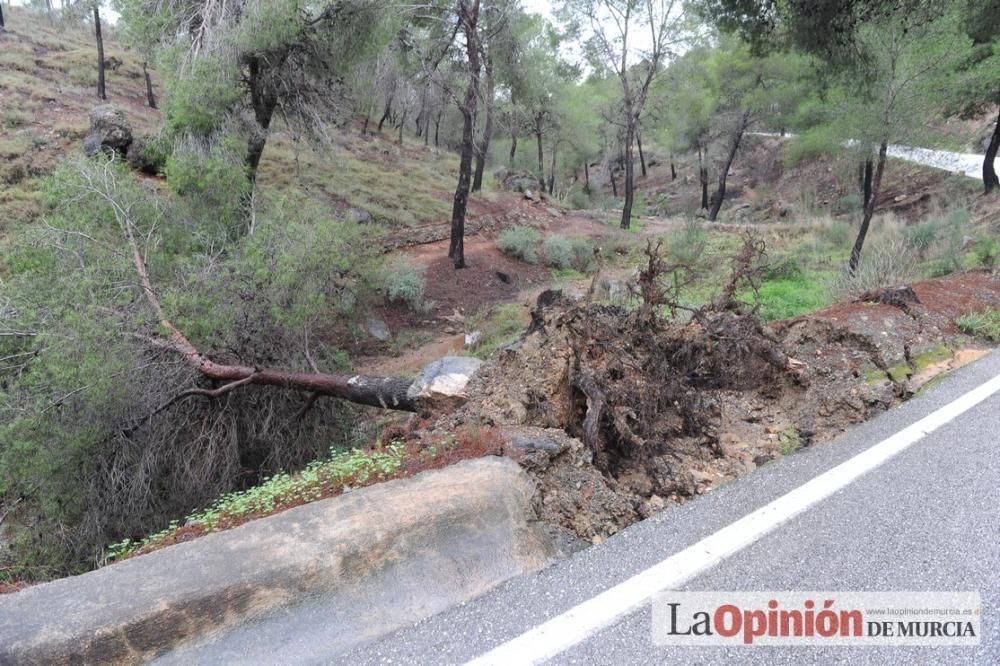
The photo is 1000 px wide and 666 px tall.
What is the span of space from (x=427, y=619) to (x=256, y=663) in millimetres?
704

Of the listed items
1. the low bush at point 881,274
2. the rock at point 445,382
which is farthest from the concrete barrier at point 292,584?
the low bush at point 881,274

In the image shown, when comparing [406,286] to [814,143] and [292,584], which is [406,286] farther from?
[814,143]

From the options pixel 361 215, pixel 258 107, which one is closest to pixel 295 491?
pixel 258 107

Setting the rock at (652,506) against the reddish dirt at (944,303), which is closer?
the rock at (652,506)

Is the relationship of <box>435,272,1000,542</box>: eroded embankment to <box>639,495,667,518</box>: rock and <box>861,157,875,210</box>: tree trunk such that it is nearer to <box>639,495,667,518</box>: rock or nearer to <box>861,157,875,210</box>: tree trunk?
<box>639,495,667,518</box>: rock

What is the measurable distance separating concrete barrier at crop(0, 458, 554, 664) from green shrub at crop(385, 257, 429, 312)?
33.5 ft

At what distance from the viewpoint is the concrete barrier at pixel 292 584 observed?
234 centimetres

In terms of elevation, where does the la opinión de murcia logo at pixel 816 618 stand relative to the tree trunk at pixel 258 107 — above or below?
below

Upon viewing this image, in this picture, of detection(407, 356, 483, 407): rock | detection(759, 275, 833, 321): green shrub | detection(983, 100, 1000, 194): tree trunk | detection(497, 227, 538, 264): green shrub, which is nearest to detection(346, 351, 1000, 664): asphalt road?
detection(407, 356, 483, 407): rock

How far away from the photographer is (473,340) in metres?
11.3

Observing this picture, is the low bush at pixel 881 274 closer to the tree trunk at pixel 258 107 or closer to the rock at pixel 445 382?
the rock at pixel 445 382


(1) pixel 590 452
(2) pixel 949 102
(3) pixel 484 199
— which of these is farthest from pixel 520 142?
(1) pixel 590 452

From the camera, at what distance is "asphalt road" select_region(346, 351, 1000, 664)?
2.23 meters

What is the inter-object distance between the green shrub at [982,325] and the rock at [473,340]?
747 cm
